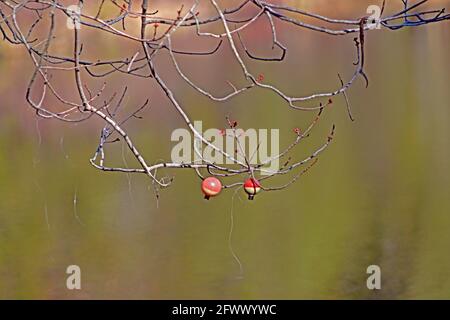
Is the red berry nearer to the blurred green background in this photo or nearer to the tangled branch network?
the tangled branch network

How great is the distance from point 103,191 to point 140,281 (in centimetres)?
153

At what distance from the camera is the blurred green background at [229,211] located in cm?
396

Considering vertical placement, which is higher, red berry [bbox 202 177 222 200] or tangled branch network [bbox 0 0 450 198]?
tangled branch network [bbox 0 0 450 198]

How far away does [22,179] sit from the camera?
18.8ft

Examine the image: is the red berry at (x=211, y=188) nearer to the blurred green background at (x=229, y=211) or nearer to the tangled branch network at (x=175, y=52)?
the tangled branch network at (x=175, y=52)

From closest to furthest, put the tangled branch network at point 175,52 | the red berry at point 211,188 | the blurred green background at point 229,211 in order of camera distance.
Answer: the tangled branch network at point 175,52, the red berry at point 211,188, the blurred green background at point 229,211

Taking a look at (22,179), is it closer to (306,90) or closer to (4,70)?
(4,70)

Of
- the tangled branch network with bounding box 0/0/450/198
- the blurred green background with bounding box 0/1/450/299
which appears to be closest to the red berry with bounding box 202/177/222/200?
the tangled branch network with bounding box 0/0/450/198

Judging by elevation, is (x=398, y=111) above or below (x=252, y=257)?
above

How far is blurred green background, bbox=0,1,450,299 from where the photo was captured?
3.96m

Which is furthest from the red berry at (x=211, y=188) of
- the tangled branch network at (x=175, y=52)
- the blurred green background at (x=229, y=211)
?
the blurred green background at (x=229, y=211)

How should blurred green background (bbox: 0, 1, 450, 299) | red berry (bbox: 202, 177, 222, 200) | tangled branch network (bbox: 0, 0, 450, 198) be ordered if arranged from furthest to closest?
A: blurred green background (bbox: 0, 1, 450, 299)
red berry (bbox: 202, 177, 222, 200)
tangled branch network (bbox: 0, 0, 450, 198)
